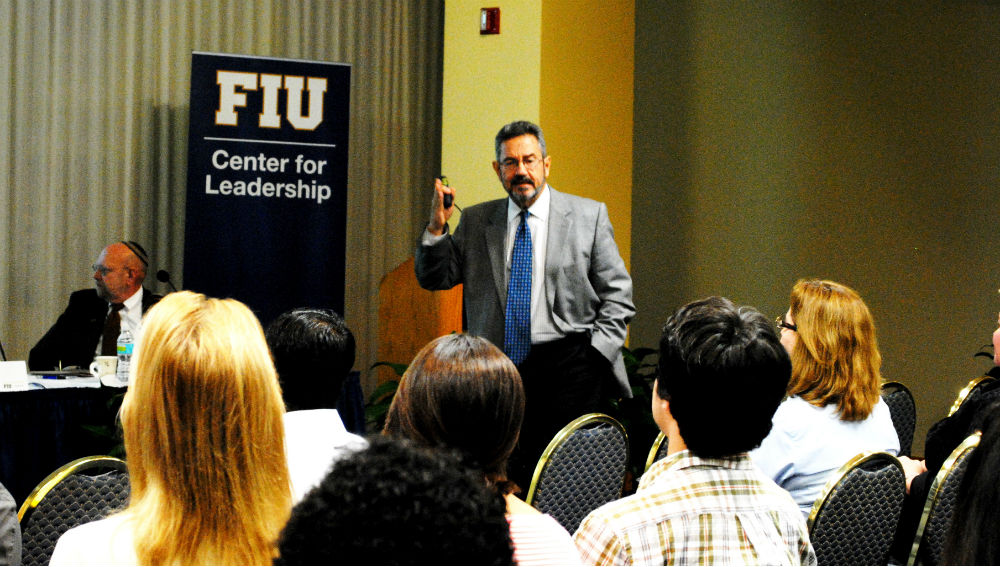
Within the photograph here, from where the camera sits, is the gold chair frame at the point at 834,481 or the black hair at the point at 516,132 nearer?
the gold chair frame at the point at 834,481

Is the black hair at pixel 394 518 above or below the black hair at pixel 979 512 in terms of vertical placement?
above

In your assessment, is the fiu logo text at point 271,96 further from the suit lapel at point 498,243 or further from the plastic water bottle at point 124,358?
the suit lapel at point 498,243

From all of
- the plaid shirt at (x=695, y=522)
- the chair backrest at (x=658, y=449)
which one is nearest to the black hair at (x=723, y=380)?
the plaid shirt at (x=695, y=522)

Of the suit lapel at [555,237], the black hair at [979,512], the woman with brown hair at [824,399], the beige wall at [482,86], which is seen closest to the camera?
the black hair at [979,512]

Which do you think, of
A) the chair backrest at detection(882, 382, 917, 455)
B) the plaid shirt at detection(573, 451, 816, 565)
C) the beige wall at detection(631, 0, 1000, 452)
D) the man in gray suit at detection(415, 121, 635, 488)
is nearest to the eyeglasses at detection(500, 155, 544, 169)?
the man in gray suit at detection(415, 121, 635, 488)

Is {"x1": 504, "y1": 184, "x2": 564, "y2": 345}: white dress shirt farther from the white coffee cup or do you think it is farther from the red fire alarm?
the red fire alarm

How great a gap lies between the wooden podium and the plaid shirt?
397 cm

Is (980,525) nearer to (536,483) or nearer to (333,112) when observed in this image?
(536,483)

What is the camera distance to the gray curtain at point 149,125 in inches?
226

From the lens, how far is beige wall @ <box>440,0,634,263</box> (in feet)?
18.1

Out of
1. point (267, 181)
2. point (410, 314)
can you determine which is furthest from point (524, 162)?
point (267, 181)

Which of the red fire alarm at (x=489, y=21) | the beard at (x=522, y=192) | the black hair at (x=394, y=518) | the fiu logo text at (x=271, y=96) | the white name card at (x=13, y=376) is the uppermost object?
the red fire alarm at (x=489, y=21)

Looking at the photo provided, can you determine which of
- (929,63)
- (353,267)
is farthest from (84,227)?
(929,63)

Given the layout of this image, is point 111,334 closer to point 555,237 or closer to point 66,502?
point 555,237
